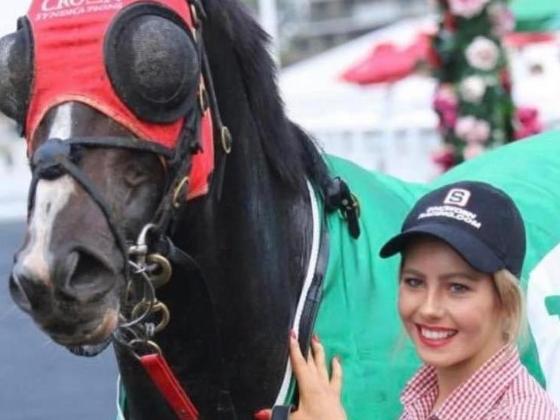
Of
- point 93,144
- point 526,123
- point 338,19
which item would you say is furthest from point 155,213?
point 338,19

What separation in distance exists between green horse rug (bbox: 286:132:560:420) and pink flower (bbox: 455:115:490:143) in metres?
1.63

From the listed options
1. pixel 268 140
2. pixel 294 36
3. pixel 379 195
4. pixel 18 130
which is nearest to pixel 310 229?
Result: pixel 268 140

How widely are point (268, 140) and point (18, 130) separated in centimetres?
50

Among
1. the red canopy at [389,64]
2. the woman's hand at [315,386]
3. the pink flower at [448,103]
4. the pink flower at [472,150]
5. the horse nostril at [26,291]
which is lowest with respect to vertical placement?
the red canopy at [389,64]

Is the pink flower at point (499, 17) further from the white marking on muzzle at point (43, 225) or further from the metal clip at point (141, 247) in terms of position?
the white marking on muzzle at point (43, 225)

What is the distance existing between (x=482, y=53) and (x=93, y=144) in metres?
3.25

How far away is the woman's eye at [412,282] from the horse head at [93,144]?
0.43m

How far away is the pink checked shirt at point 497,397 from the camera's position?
223 centimetres

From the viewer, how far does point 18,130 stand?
98.7 inches

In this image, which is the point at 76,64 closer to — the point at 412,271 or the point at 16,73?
the point at 16,73

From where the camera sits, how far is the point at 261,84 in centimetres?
272

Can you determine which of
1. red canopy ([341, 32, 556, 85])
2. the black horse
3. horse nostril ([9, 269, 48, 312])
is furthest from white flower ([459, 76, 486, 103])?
red canopy ([341, 32, 556, 85])

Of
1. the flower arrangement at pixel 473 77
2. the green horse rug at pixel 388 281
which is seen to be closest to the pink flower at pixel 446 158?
the flower arrangement at pixel 473 77

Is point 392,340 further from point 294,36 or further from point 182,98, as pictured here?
point 294,36
